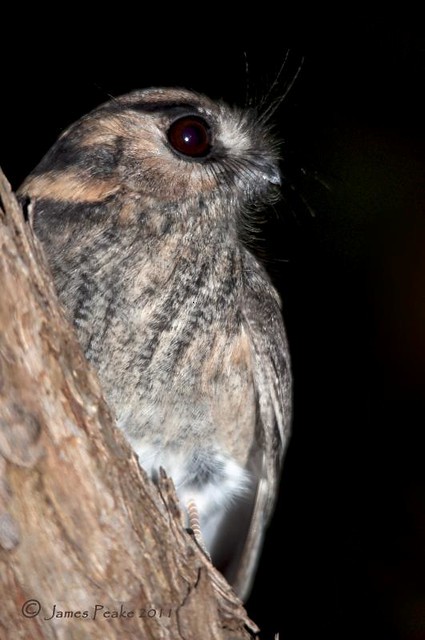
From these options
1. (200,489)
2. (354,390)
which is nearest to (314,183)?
(354,390)

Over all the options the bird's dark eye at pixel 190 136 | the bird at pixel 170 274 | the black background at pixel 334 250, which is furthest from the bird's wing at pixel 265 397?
the black background at pixel 334 250

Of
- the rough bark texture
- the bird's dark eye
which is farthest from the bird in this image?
the rough bark texture

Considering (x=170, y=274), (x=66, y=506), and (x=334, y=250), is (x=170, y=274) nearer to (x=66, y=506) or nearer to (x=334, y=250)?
(x=66, y=506)

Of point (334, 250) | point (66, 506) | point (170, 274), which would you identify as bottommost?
point (66, 506)

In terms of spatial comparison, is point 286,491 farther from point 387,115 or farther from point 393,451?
point 387,115

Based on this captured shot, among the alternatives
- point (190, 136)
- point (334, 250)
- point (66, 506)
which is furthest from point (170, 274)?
point (334, 250)

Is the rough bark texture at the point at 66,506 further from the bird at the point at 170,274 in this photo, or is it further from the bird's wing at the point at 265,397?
the bird's wing at the point at 265,397
